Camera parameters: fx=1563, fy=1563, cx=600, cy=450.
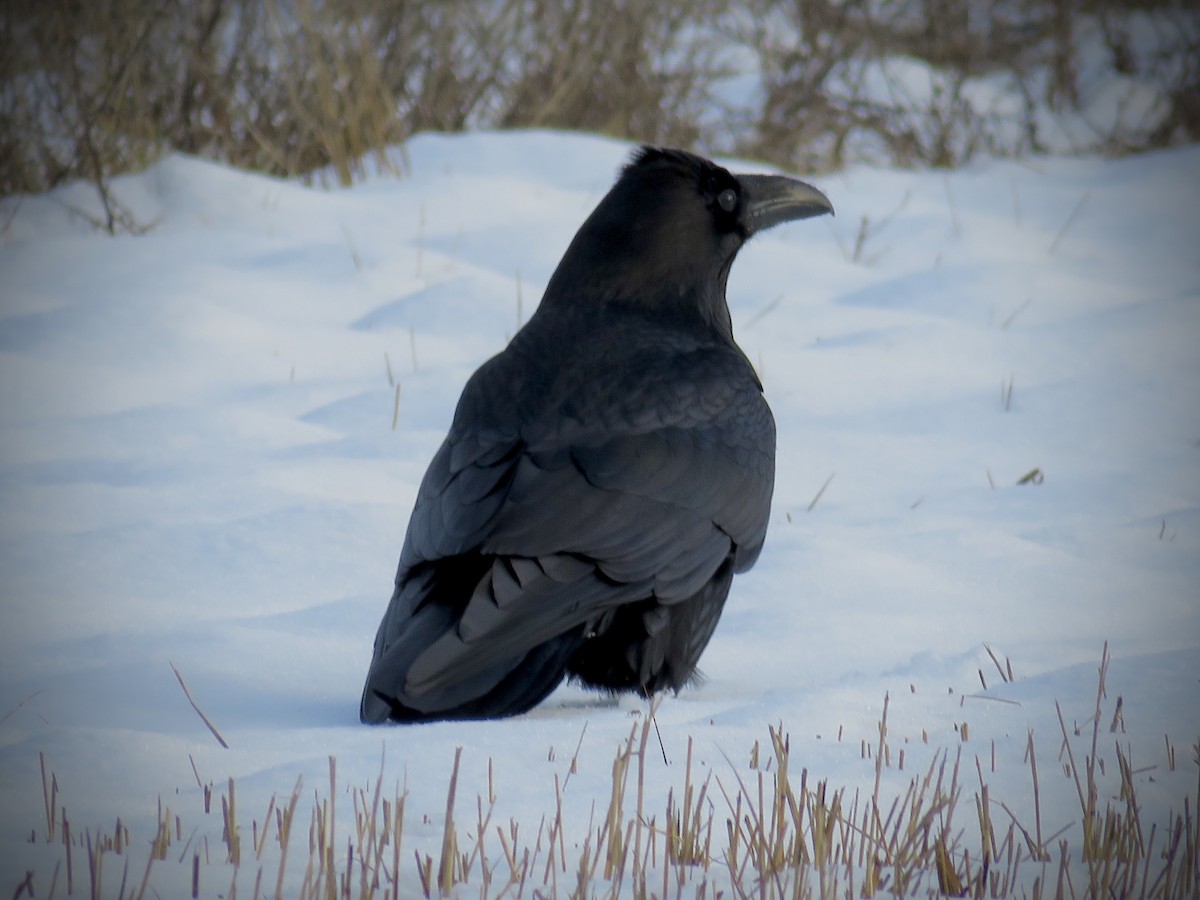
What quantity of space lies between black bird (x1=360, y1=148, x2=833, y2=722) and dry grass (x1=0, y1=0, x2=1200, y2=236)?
414 cm

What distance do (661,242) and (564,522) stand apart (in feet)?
3.82

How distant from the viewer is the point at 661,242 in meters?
4.47

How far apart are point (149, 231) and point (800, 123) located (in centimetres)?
533

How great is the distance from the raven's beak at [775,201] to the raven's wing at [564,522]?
2.41 feet

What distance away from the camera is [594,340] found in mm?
4160

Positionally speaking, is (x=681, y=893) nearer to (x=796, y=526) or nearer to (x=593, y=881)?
(x=593, y=881)

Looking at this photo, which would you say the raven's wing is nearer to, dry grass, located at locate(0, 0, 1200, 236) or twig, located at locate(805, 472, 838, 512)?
twig, located at locate(805, 472, 838, 512)

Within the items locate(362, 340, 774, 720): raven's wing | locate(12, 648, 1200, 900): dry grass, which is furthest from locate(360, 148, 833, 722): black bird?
locate(12, 648, 1200, 900): dry grass

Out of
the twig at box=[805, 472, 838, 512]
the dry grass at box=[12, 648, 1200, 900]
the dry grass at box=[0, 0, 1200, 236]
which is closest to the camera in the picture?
the dry grass at box=[12, 648, 1200, 900]

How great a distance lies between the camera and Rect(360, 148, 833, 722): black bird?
3488 millimetres

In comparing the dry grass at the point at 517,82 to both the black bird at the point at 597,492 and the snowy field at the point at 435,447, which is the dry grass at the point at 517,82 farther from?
the black bird at the point at 597,492

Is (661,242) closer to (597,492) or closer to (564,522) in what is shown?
(597,492)

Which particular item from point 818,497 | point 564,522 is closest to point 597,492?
point 564,522

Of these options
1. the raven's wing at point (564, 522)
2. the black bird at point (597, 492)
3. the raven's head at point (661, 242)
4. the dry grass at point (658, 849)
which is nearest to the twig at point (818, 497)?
the raven's head at point (661, 242)
